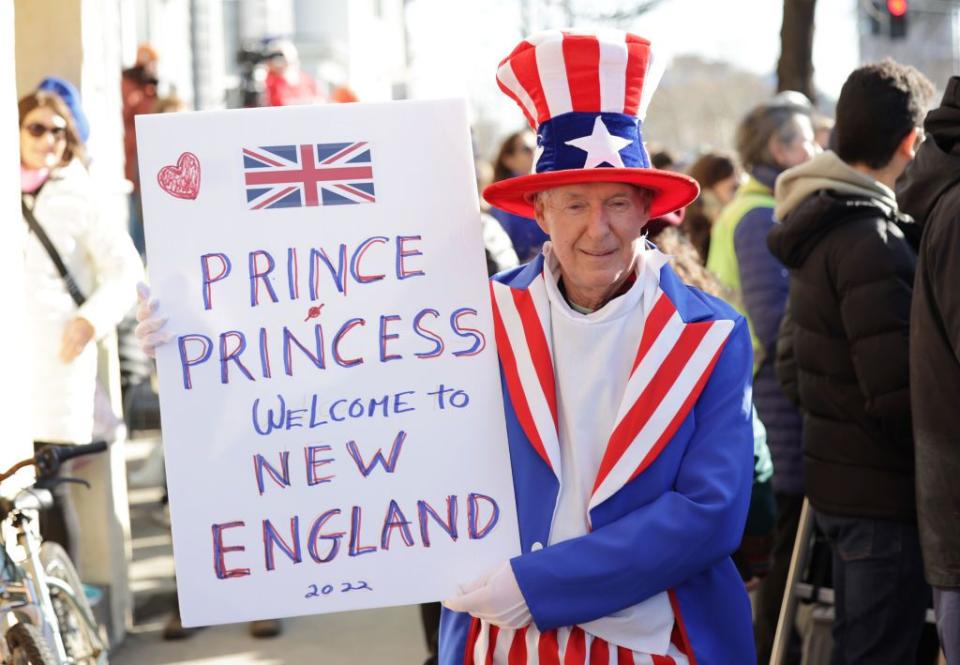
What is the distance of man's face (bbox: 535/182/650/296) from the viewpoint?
2592 millimetres

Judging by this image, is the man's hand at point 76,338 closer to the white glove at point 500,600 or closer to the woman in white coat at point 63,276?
the woman in white coat at point 63,276

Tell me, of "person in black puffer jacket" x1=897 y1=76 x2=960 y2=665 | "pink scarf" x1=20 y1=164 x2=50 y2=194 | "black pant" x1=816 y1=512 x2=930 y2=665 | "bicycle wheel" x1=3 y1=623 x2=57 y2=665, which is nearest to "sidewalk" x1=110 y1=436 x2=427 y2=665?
"bicycle wheel" x1=3 y1=623 x2=57 y2=665

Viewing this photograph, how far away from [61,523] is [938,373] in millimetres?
3773

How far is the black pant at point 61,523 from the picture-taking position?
5.60 meters

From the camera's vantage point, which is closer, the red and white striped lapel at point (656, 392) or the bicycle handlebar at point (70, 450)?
the red and white striped lapel at point (656, 392)

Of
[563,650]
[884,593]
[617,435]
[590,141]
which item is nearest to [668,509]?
[617,435]

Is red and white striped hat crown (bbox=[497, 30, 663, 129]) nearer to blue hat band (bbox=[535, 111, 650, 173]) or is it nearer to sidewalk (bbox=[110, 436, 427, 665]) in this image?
blue hat band (bbox=[535, 111, 650, 173])

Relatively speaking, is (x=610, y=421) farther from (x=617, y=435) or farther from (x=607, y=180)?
(x=607, y=180)

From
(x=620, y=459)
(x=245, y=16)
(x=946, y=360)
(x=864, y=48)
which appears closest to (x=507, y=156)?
(x=946, y=360)

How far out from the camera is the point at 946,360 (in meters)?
3.05

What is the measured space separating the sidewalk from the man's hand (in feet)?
5.05

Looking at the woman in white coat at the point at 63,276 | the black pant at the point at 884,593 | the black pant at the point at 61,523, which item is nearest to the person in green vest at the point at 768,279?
the black pant at the point at 884,593

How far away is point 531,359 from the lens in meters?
2.61

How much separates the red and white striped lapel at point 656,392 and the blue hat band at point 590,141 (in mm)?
301
